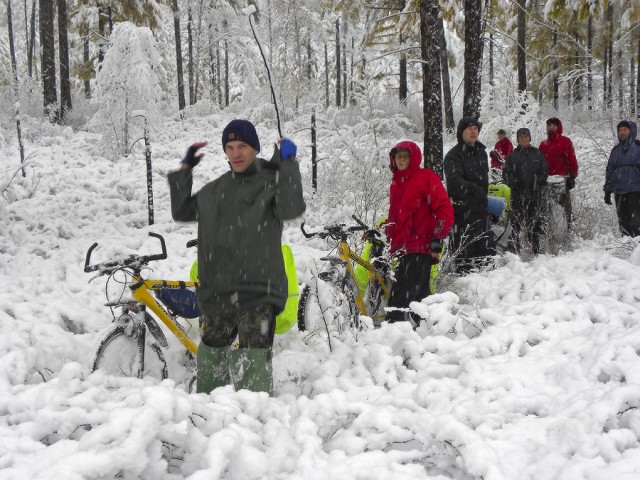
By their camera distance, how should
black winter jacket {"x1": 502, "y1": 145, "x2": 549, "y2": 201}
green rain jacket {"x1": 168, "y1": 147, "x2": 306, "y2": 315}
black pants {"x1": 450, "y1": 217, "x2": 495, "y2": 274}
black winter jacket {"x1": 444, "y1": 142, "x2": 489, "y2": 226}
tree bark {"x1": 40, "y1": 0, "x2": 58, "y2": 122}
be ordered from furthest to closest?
tree bark {"x1": 40, "y1": 0, "x2": 58, "y2": 122} < black winter jacket {"x1": 502, "y1": 145, "x2": 549, "y2": 201} < black pants {"x1": 450, "y1": 217, "x2": 495, "y2": 274} < black winter jacket {"x1": 444, "y1": 142, "x2": 489, "y2": 226} < green rain jacket {"x1": 168, "y1": 147, "x2": 306, "y2": 315}

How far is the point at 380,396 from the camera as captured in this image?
3.03 m

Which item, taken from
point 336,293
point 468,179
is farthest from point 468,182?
point 336,293

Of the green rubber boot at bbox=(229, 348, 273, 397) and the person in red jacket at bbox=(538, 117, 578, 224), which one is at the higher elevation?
the person in red jacket at bbox=(538, 117, 578, 224)

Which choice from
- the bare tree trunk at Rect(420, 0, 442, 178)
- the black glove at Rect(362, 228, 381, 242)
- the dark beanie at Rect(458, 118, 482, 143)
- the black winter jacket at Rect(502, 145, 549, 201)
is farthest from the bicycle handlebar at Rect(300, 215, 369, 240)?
the bare tree trunk at Rect(420, 0, 442, 178)

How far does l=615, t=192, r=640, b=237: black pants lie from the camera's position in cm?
768

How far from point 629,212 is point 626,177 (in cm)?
60

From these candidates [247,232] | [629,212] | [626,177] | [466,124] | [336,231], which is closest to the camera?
[247,232]

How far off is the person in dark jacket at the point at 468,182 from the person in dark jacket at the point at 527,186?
1214 millimetres

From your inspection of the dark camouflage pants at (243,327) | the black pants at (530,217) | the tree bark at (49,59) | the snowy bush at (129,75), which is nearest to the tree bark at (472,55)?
the black pants at (530,217)

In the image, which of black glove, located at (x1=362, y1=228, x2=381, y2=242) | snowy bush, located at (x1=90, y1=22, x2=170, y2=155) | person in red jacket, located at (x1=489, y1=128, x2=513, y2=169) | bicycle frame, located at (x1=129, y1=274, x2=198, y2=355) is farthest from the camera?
snowy bush, located at (x1=90, y1=22, x2=170, y2=155)

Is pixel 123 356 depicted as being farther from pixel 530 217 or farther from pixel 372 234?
pixel 530 217

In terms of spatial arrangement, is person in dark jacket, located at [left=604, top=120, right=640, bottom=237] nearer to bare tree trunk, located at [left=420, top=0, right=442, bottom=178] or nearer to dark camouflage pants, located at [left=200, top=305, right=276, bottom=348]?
bare tree trunk, located at [left=420, top=0, right=442, bottom=178]

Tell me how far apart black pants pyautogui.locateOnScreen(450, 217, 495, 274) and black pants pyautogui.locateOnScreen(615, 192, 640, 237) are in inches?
106

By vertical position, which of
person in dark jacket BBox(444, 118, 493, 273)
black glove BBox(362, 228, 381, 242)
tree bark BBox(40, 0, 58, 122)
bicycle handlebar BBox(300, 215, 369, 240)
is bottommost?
black glove BBox(362, 228, 381, 242)
